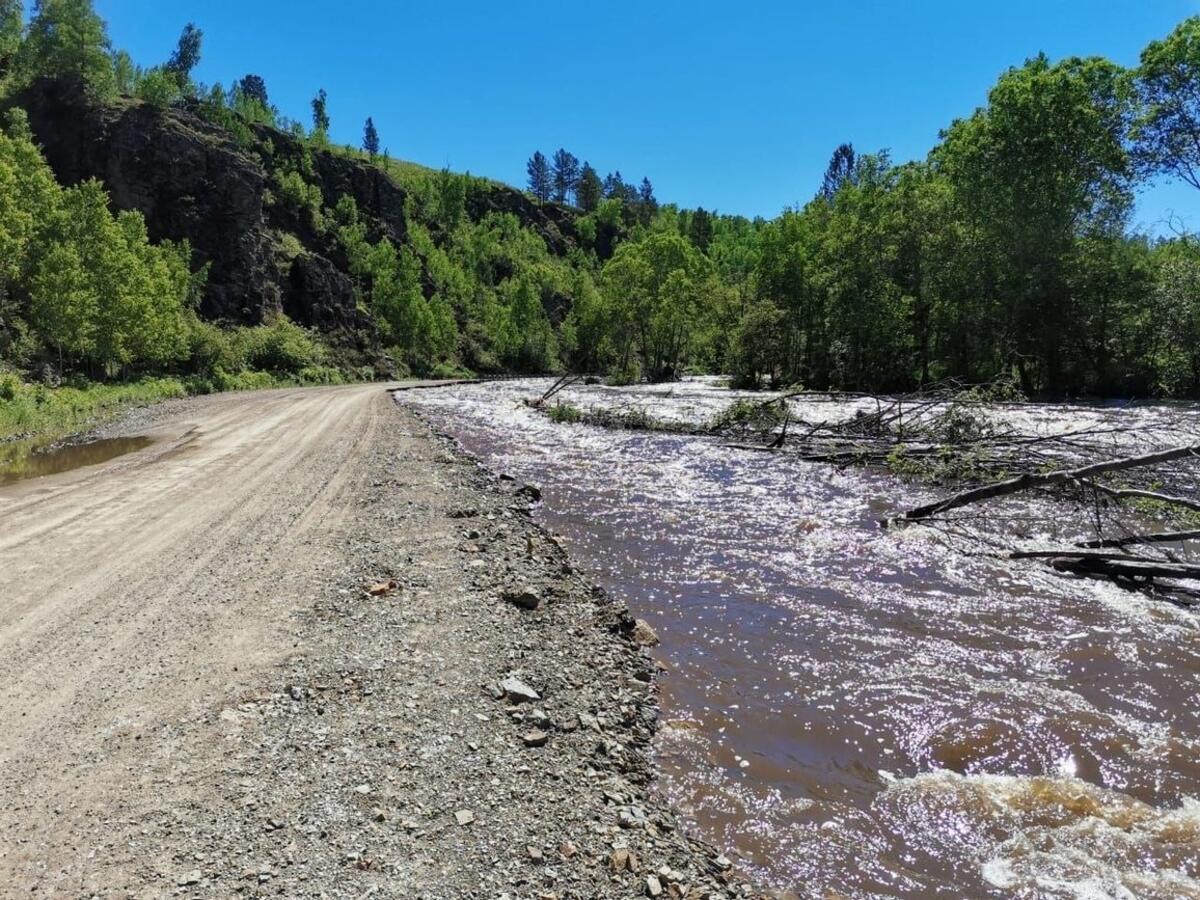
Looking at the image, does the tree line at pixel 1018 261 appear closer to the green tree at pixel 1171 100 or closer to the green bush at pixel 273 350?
the green tree at pixel 1171 100

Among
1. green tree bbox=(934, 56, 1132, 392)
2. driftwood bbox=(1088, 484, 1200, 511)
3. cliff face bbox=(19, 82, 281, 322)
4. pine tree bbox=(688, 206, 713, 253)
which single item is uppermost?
pine tree bbox=(688, 206, 713, 253)

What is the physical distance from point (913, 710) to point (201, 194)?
100069mm

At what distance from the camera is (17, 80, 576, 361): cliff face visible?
79.4m

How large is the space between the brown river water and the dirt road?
0.84m

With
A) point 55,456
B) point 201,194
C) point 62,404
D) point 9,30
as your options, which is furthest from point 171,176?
point 55,456

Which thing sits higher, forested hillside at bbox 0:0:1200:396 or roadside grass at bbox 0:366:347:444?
forested hillside at bbox 0:0:1200:396

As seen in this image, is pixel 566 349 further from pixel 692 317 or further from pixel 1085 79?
pixel 1085 79

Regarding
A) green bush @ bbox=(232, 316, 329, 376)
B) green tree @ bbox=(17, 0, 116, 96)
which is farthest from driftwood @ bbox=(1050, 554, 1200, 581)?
green tree @ bbox=(17, 0, 116, 96)

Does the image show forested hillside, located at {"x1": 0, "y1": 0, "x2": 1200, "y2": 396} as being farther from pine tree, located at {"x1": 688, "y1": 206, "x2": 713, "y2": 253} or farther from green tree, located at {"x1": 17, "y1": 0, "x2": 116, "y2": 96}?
pine tree, located at {"x1": 688, "y1": 206, "x2": 713, "y2": 253}

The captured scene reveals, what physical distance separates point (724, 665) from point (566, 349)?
115 m

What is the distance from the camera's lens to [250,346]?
69.9 m

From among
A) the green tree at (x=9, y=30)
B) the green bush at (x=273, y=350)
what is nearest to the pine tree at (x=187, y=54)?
the green tree at (x=9, y=30)

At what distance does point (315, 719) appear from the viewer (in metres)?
5.63

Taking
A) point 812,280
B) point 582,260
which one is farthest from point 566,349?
point 812,280
